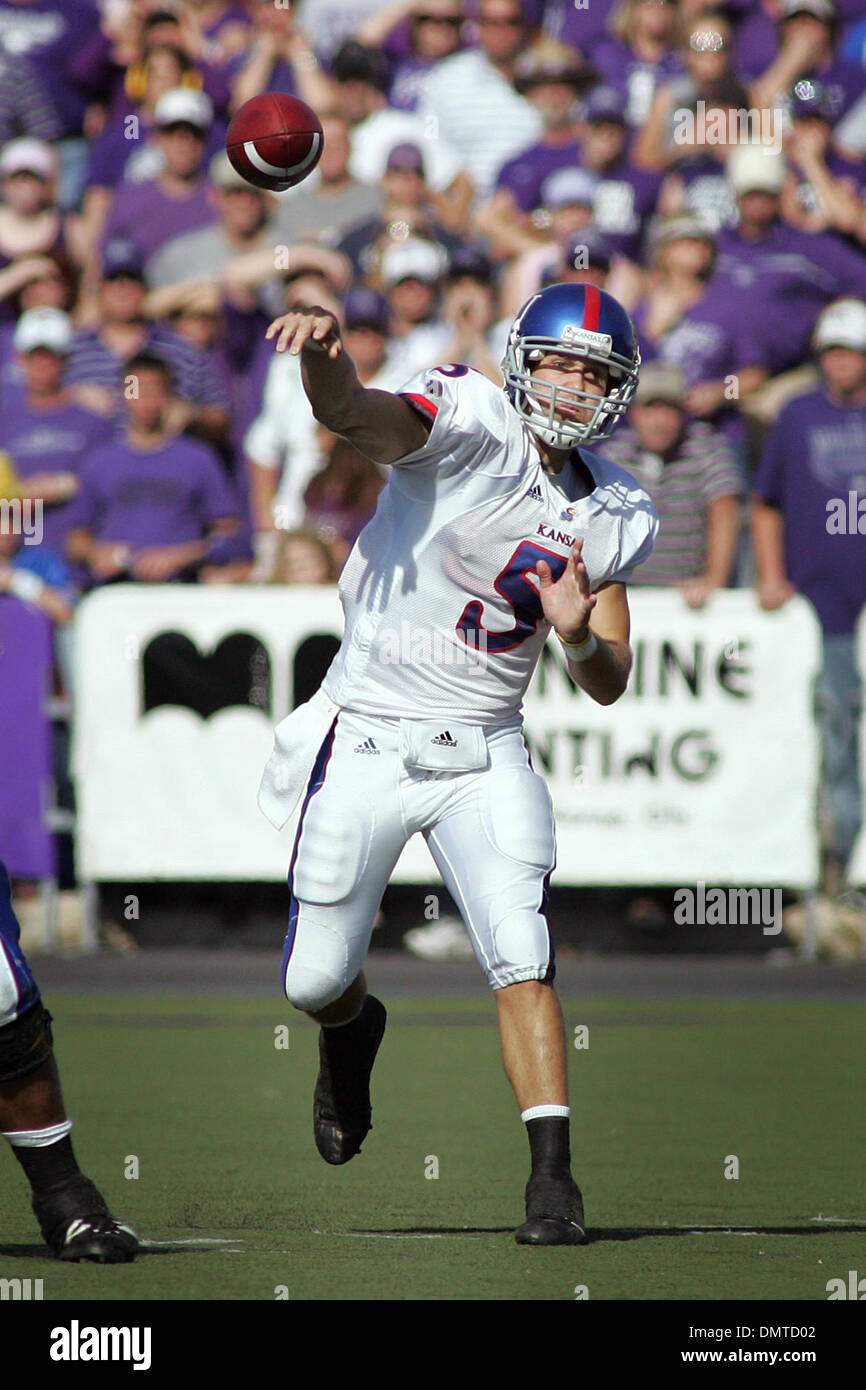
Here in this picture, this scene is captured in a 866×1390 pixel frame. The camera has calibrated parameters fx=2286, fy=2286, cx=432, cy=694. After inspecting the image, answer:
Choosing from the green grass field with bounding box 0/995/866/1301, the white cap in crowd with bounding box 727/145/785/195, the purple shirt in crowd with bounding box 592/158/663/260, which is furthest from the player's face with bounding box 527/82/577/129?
the green grass field with bounding box 0/995/866/1301

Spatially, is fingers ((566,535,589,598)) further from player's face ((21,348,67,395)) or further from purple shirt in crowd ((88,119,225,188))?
purple shirt in crowd ((88,119,225,188))

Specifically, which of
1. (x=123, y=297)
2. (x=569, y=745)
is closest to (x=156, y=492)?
(x=123, y=297)

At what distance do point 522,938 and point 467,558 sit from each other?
914mm

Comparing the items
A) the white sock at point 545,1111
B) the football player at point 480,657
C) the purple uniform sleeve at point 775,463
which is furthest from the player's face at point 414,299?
the white sock at point 545,1111

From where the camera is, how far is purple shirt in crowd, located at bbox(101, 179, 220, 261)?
13.4 m

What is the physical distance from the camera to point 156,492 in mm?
11570

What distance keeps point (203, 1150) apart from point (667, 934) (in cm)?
520

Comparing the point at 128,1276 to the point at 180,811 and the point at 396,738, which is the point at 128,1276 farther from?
the point at 180,811

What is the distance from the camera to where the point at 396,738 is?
560 cm

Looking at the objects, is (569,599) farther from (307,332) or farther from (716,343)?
(716,343)

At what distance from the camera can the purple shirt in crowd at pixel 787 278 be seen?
12.2 metres

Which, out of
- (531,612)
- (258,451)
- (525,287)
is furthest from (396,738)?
(525,287)

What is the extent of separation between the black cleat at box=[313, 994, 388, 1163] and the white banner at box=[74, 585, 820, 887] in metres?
4.83

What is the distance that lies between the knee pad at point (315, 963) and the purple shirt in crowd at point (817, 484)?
19.7 ft
